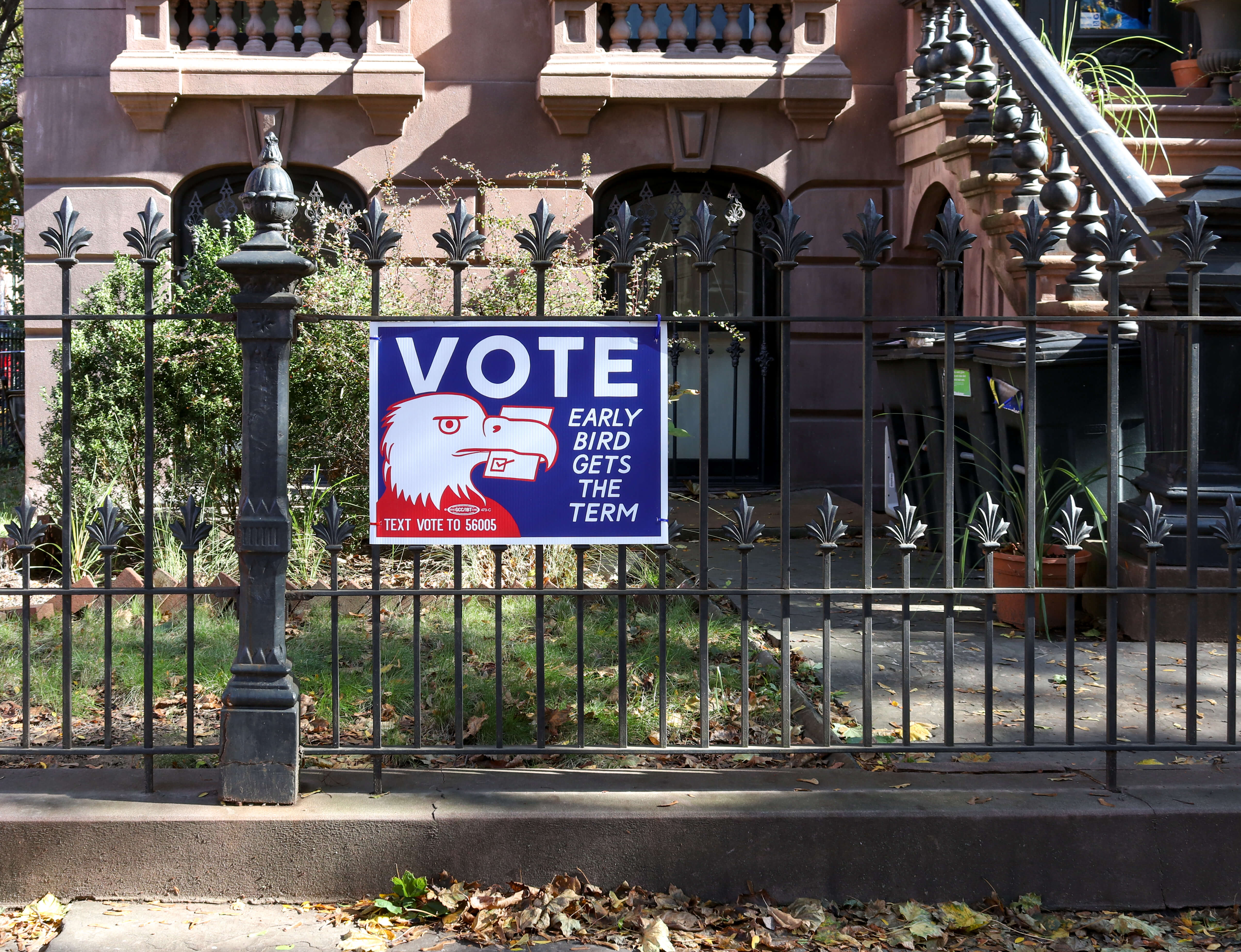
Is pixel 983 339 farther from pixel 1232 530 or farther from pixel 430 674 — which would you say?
pixel 430 674

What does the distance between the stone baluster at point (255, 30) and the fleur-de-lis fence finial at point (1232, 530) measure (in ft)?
27.6

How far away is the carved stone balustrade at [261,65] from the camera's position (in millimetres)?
9422

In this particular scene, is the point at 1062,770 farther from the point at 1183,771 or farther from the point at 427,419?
the point at 427,419

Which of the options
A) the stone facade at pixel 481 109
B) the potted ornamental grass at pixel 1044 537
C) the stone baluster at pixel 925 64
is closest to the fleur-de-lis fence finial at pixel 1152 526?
the potted ornamental grass at pixel 1044 537

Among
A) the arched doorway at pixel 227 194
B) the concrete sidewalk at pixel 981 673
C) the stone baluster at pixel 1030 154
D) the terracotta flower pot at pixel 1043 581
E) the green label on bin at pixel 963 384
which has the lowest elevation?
the concrete sidewalk at pixel 981 673

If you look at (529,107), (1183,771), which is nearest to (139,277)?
(529,107)

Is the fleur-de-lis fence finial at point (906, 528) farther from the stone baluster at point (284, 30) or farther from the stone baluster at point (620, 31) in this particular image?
the stone baluster at point (284, 30)

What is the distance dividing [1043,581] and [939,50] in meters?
4.88

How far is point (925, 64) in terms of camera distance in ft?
29.1

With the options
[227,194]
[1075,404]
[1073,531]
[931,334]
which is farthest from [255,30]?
[1073,531]

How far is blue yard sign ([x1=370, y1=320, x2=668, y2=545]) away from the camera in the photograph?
11.5 ft

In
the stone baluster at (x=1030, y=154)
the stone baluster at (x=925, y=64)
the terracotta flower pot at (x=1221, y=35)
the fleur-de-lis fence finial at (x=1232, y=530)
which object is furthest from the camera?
the terracotta flower pot at (x=1221, y=35)

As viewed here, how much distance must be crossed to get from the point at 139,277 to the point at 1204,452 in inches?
232

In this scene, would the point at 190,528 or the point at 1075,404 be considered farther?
the point at 1075,404
